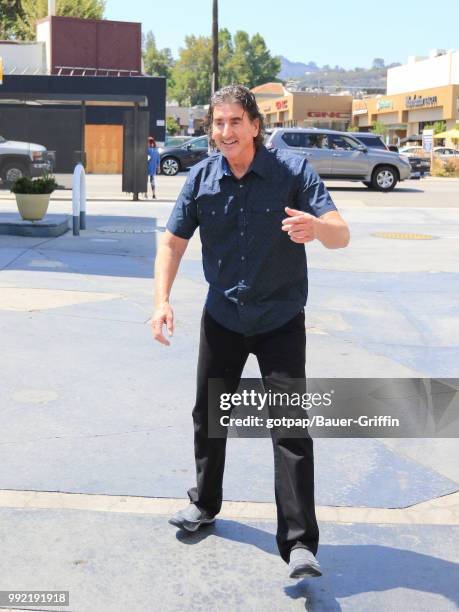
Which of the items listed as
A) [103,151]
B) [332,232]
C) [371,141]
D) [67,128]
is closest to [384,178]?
[371,141]

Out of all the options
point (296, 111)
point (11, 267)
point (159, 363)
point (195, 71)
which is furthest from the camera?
point (195, 71)

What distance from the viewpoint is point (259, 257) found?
3809 millimetres

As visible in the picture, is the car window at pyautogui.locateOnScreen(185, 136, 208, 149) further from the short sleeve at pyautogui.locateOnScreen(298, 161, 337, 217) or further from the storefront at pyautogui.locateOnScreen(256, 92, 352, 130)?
the storefront at pyautogui.locateOnScreen(256, 92, 352, 130)

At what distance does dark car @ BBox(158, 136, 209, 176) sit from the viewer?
1427 inches

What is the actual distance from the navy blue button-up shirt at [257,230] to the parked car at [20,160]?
19.7m

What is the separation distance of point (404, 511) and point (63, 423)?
2.20m

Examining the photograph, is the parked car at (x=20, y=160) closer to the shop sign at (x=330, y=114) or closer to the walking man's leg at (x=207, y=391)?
the walking man's leg at (x=207, y=391)

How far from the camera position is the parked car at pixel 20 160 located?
75.6 feet

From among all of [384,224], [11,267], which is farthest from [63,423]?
[384,224]

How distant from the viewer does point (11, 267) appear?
1177cm

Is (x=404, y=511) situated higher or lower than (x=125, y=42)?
lower

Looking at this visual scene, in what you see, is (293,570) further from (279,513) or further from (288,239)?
(288,239)

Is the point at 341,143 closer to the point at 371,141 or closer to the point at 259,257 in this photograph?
the point at 371,141

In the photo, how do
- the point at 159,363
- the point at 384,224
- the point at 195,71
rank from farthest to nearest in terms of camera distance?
the point at 195,71
the point at 384,224
the point at 159,363
